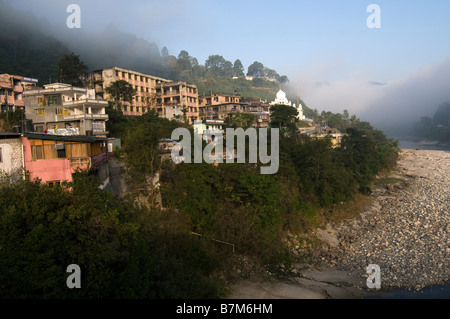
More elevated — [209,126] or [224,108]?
[224,108]

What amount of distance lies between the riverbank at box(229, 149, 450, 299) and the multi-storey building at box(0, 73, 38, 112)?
2900 centimetres

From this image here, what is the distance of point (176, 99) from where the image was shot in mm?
46125

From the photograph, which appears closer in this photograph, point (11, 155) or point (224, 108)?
point (11, 155)

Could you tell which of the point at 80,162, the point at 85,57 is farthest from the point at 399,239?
the point at 85,57

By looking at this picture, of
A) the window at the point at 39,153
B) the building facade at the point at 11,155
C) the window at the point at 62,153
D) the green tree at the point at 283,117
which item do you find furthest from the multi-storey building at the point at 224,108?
the building facade at the point at 11,155

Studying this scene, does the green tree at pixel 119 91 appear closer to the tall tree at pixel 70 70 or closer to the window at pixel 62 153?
the tall tree at pixel 70 70

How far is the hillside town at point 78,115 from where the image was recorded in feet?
46.4

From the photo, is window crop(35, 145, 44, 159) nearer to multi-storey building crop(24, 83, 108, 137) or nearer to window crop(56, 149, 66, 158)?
window crop(56, 149, 66, 158)

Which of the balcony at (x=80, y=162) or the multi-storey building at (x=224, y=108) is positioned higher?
the multi-storey building at (x=224, y=108)

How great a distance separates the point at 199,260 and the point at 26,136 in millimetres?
9501

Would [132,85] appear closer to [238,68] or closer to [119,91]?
[119,91]

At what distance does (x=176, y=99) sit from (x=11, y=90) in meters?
20.1
